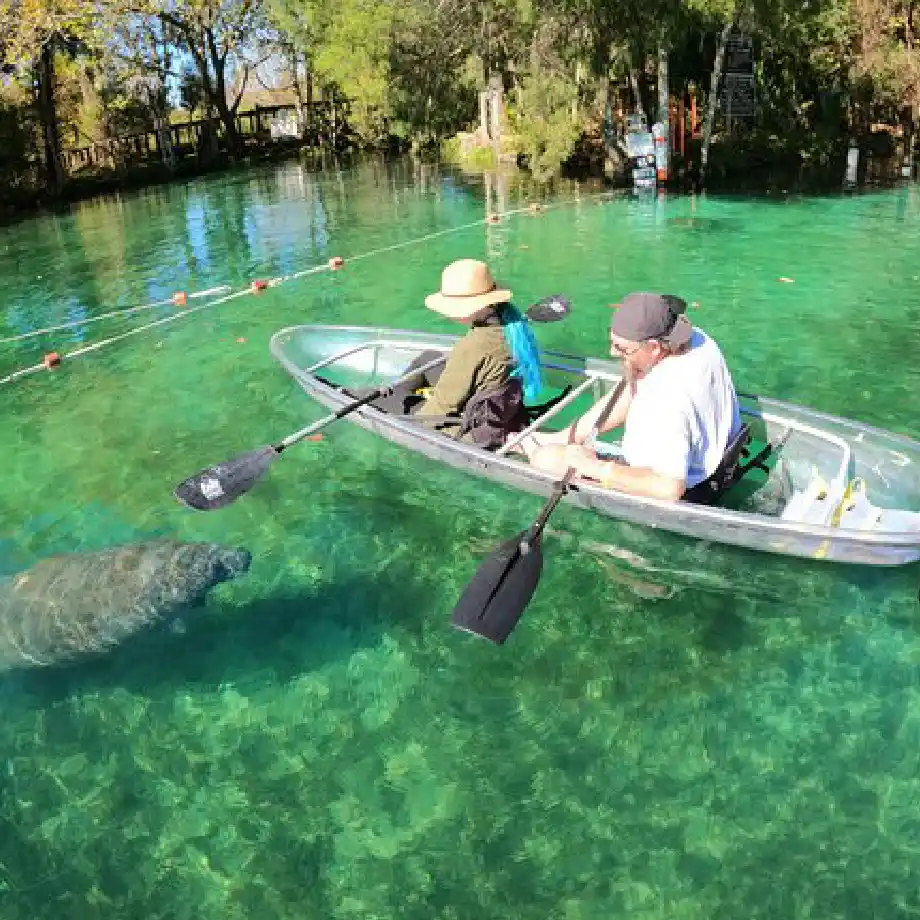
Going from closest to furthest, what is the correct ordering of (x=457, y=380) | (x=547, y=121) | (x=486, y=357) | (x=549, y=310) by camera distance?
1. (x=486, y=357)
2. (x=457, y=380)
3. (x=549, y=310)
4. (x=547, y=121)

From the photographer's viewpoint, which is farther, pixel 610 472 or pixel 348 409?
pixel 348 409

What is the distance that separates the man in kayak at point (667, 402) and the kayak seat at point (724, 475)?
0.12 m

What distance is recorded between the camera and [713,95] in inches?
904

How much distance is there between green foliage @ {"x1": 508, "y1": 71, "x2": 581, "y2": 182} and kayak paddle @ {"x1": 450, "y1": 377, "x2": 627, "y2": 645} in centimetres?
2056

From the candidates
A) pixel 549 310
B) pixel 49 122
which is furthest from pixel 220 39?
pixel 549 310

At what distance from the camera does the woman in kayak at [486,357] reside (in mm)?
6480

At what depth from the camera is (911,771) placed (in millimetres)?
4422

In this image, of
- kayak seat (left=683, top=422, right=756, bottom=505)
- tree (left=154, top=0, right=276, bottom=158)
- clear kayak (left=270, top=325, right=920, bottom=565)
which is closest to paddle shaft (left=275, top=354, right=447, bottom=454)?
clear kayak (left=270, top=325, right=920, bottom=565)

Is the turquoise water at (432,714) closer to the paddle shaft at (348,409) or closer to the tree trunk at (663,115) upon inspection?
the paddle shaft at (348,409)

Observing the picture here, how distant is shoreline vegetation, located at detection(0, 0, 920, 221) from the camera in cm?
2194

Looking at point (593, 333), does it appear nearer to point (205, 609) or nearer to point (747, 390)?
point (747, 390)

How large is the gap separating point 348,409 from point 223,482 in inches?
51.6

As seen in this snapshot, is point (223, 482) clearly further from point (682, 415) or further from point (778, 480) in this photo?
point (778, 480)

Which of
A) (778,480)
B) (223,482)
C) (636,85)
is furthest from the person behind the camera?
(636,85)
